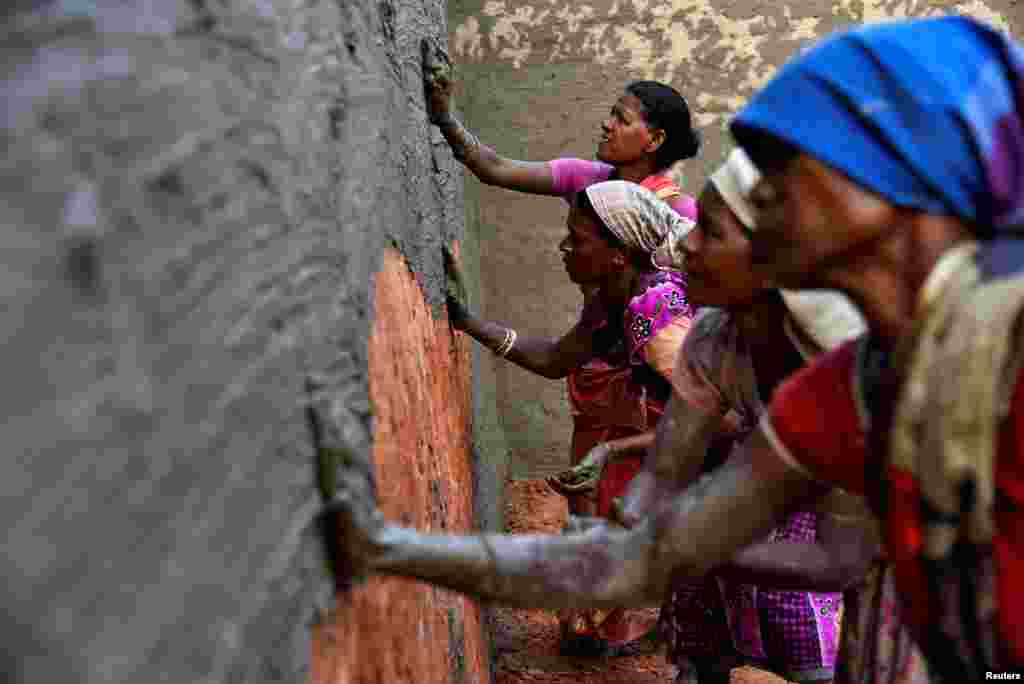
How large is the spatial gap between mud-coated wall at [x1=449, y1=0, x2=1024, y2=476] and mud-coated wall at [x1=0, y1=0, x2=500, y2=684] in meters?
3.52

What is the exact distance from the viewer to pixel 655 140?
3184 mm

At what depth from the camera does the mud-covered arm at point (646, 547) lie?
3.99 feet

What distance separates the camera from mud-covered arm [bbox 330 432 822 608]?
121 centimetres

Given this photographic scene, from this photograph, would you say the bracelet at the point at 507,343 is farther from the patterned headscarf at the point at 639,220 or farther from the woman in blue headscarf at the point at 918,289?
the woman in blue headscarf at the point at 918,289

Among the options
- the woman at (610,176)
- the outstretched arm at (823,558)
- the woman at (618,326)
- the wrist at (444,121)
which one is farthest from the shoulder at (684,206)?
the outstretched arm at (823,558)

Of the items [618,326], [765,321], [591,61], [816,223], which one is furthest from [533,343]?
[591,61]

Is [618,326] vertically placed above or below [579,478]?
above

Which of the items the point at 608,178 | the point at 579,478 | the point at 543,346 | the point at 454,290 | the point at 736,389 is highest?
the point at 608,178

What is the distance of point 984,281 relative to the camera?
2.97 feet

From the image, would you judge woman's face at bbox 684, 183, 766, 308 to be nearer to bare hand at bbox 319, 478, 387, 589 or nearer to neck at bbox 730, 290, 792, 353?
neck at bbox 730, 290, 792, 353

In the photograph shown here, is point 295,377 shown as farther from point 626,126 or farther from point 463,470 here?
point 626,126

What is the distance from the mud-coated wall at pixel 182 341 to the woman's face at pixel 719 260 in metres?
0.76

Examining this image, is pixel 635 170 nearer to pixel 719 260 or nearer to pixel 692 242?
pixel 692 242

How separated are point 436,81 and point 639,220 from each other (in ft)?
2.25
